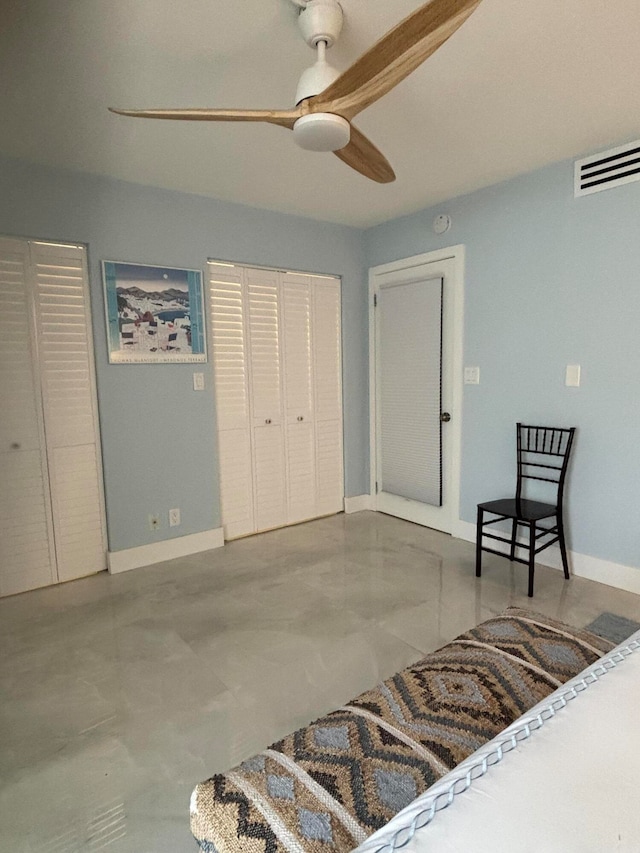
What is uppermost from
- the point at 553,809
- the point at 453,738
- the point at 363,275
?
the point at 363,275

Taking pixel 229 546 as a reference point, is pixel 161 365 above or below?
above

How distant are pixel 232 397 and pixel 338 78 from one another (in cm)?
240

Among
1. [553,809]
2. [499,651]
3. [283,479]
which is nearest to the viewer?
[553,809]

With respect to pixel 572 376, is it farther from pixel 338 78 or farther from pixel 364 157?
pixel 338 78

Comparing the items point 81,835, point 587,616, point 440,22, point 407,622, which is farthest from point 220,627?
point 440,22

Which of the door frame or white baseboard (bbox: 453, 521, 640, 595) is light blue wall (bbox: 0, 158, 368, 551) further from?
white baseboard (bbox: 453, 521, 640, 595)

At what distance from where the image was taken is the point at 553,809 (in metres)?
0.69

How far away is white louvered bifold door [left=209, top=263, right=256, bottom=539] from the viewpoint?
344 centimetres

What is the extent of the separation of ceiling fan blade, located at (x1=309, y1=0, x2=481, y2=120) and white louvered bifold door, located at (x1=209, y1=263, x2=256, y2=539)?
204cm

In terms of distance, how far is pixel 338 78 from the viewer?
1.40 meters

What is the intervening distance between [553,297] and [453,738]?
A: 8.51 ft

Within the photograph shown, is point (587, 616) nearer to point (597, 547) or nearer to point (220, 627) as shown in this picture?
point (597, 547)

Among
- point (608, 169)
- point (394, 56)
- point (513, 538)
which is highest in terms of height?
point (608, 169)

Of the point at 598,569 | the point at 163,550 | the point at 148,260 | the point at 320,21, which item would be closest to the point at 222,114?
the point at 320,21
